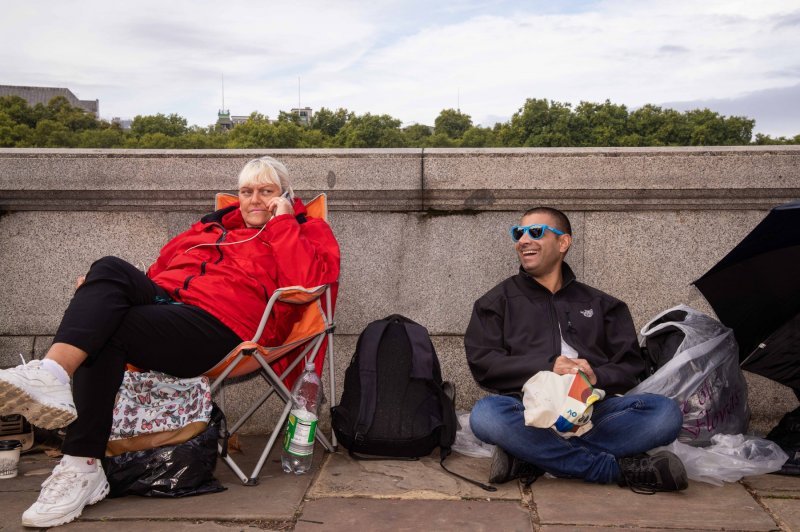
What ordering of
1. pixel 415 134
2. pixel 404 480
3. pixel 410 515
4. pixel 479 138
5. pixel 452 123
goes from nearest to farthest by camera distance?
pixel 410 515 → pixel 404 480 → pixel 479 138 → pixel 415 134 → pixel 452 123

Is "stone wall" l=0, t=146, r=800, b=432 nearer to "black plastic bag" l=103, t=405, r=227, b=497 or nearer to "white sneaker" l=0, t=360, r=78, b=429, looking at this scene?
"black plastic bag" l=103, t=405, r=227, b=497

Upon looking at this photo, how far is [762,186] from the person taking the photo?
4.60 meters

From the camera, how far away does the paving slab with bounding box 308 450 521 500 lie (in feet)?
11.9

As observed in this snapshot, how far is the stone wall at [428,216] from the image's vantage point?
467cm

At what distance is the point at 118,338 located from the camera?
3.47 meters

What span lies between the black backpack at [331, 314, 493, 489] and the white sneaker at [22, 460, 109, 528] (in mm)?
1235

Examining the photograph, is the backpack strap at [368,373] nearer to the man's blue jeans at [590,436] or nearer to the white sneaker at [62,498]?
the man's blue jeans at [590,436]

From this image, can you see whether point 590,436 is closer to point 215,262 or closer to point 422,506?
point 422,506

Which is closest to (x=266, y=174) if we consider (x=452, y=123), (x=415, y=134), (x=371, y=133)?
(x=371, y=133)

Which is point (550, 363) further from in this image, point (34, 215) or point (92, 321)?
point (34, 215)

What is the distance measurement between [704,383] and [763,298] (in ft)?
1.65

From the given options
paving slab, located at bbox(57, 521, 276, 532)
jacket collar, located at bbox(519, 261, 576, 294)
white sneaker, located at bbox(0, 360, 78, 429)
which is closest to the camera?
white sneaker, located at bbox(0, 360, 78, 429)

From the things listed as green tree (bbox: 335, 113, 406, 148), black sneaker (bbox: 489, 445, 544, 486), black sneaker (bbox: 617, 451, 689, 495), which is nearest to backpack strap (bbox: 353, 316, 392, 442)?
black sneaker (bbox: 489, 445, 544, 486)

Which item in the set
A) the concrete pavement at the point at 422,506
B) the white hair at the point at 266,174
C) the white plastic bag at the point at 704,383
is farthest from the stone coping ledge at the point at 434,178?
the concrete pavement at the point at 422,506
